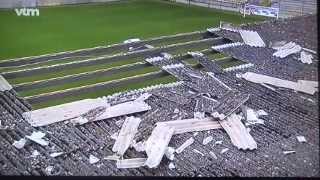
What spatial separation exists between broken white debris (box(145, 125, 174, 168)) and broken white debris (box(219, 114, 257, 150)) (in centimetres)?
42

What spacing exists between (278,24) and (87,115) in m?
2.79

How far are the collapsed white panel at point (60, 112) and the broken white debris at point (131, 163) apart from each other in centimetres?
67

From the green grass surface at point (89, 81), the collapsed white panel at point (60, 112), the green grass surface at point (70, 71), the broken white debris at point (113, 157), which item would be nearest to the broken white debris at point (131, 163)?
the broken white debris at point (113, 157)

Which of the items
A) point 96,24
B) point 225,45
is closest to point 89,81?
point 96,24

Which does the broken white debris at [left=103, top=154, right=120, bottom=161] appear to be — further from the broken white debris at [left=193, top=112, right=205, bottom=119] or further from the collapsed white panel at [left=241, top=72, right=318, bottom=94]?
the collapsed white panel at [left=241, top=72, right=318, bottom=94]

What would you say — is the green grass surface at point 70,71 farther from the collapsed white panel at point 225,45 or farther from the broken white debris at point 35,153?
the broken white debris at point 35,153

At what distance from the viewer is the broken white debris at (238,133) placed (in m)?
3.20

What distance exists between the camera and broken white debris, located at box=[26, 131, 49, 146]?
10.3 ft

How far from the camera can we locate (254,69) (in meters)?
4.47

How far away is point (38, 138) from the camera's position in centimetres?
318

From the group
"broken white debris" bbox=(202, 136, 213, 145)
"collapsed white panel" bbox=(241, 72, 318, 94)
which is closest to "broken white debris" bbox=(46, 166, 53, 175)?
"broken white debris" bbox=(202, 136, 213, 145)

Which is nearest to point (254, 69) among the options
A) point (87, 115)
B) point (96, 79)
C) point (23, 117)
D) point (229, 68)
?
point (229, 68)

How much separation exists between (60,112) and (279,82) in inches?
77.1

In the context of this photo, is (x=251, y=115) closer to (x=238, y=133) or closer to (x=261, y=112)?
(x=261, y=112)
